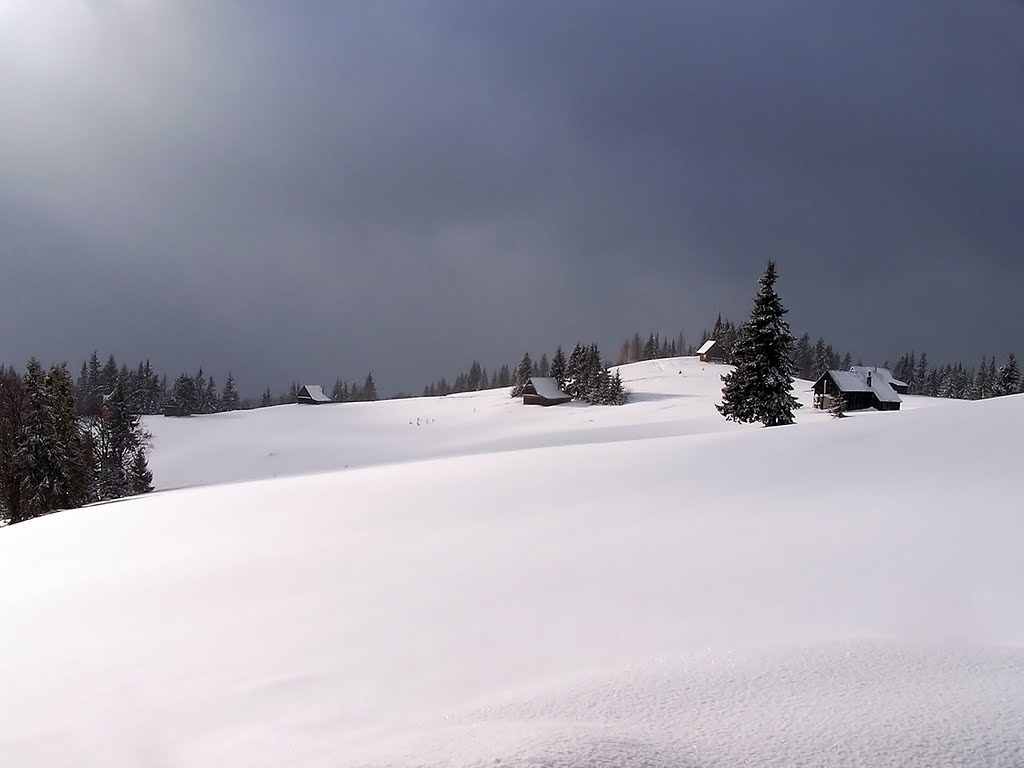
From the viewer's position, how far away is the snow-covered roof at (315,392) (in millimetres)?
93938

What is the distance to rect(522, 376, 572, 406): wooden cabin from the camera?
70750 mm

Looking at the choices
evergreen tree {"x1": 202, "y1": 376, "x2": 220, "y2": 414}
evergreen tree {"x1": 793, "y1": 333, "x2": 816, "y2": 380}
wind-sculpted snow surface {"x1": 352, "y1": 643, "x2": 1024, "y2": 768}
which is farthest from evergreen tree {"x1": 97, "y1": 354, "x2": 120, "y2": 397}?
evergreen tree {"x1": 793, "y1": 333, "x2": 816, "y2": 380}

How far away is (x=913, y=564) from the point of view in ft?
21.6

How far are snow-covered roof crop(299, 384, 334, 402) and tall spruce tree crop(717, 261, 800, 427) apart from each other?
76223mm

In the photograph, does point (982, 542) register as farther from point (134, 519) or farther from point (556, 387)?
point (556, 387)

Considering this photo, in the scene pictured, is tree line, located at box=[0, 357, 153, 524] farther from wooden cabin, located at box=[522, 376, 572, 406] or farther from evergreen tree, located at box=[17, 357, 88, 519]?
wooden cabin, located at box=[522, 376, 572, 406]

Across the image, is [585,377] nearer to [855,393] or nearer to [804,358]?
[855,393]

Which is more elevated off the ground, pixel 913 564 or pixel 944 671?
pixel 944 671

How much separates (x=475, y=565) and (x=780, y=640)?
4215 millimetres

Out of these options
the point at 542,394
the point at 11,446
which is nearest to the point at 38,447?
the point at 11,446

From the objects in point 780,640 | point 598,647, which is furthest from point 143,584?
point 780,640

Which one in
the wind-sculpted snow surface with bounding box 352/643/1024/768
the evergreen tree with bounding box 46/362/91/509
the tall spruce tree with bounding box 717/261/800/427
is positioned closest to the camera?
the wind-sculpted snow surface with bounding box 352/643/1024/768

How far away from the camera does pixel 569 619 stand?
5781 millimetres

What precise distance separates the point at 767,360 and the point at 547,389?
41412 millimetres
